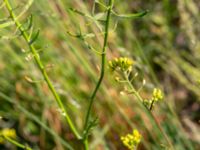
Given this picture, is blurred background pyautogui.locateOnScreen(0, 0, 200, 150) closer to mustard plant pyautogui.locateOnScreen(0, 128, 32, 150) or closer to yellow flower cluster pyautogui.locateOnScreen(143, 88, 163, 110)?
mustard plant pyautogui.locateOnScreen(0, 128, 32, 150)

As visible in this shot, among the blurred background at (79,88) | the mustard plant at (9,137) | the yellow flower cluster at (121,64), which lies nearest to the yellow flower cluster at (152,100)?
the yellow flower cluster at (121,64)

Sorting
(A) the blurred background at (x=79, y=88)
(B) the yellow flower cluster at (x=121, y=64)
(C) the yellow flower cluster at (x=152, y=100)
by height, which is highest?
(B) the yellow flower cluster at (x=121, y=64)

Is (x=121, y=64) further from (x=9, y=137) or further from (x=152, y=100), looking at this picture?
(x=9, y=137)

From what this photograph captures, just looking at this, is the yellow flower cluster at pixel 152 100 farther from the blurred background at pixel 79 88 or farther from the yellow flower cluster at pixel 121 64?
the blurred background at pixel 79 88

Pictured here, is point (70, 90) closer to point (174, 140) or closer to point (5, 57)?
point (5, 57)

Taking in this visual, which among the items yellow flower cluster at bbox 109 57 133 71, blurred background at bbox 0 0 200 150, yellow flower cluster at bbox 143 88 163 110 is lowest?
blurred background at bbox 0 0 200 150

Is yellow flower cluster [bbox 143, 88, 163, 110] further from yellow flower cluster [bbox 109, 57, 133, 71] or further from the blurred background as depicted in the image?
the blurred background

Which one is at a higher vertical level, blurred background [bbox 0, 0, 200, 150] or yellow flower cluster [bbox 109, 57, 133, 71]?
yellow flower cluster [bbox 109, 57, 133, 71]

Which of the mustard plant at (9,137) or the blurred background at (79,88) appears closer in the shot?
the mustard plant at (9,137)

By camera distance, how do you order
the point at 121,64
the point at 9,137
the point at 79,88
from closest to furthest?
the point at 121,64 < the point at 9,137 < the point at 79,88

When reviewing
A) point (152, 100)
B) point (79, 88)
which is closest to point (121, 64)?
point (152, 100)

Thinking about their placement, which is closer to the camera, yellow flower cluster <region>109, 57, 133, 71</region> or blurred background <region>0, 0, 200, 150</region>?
yellow flower cluster <region>109, 57, 133, 71</region>

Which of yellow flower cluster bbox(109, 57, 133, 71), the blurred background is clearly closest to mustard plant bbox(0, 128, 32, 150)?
the blurred background
